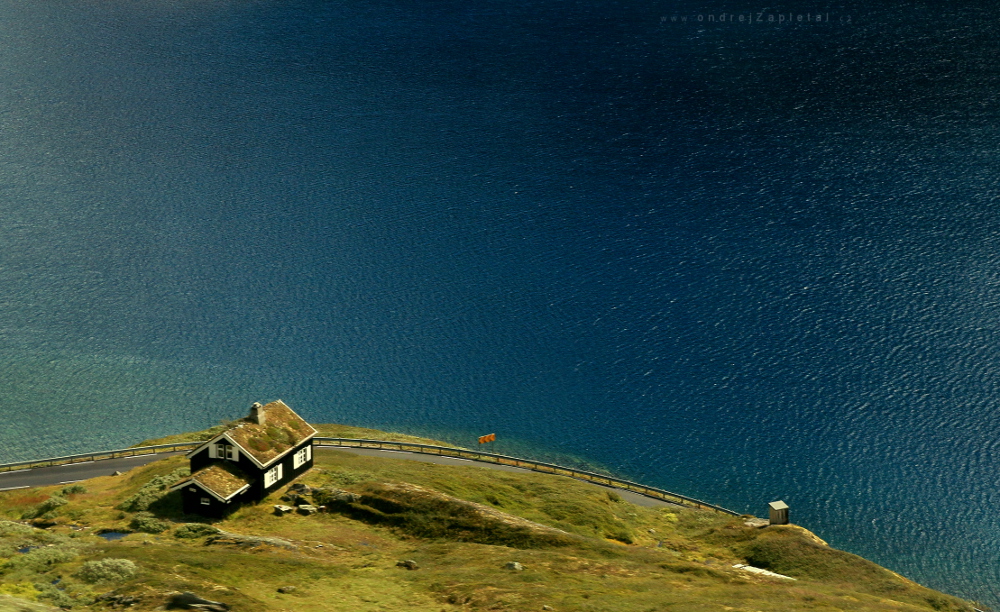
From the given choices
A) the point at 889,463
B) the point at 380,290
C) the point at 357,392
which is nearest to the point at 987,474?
the point at 889,463

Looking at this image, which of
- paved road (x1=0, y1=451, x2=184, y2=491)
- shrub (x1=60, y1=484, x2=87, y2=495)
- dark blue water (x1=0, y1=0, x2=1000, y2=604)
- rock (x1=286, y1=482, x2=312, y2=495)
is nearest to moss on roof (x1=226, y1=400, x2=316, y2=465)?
rock (x1=286, y1=482, x2=312, y2=495)

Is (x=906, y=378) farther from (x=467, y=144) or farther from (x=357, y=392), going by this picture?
(x=467, y=144)

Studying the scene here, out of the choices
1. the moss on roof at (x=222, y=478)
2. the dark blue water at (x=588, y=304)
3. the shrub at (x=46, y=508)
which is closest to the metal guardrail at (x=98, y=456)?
the dark blue water at (x=588, y=304)

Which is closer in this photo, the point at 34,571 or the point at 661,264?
the point at 34,571

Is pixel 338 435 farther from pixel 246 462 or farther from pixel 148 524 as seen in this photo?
pixel 148 524

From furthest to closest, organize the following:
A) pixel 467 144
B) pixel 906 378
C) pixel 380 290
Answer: pixel 467 144, pixel 380 290, pixel 906 378

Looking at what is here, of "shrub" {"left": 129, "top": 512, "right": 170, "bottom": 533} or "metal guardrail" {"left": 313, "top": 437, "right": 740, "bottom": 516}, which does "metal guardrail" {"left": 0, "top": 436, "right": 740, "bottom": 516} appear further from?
"shrub" {"left": 129, "top": 512, "right": 170, "bottom": 533}

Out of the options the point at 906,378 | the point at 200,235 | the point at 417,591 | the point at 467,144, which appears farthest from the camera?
the point at 467,144
